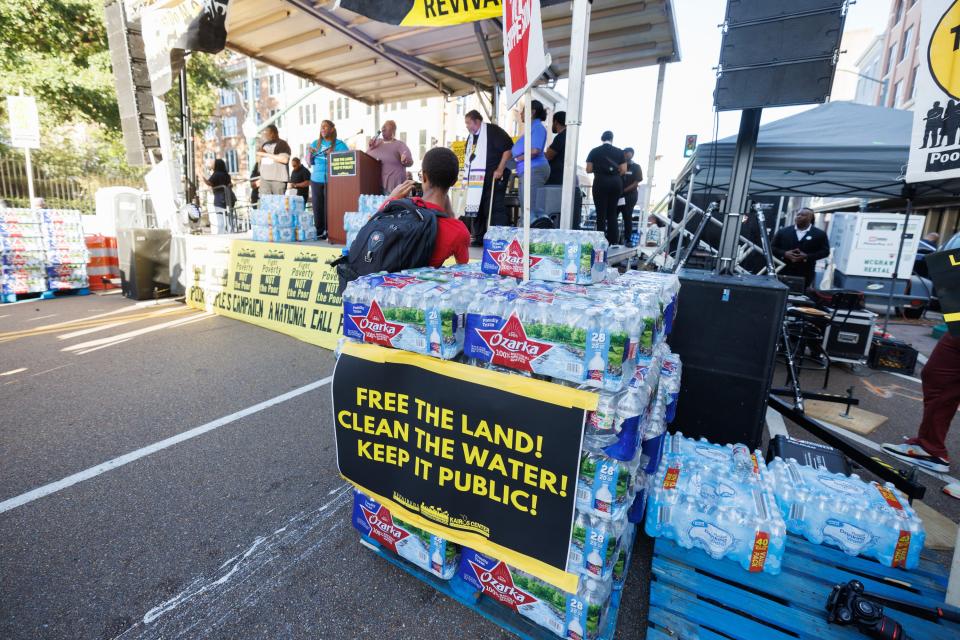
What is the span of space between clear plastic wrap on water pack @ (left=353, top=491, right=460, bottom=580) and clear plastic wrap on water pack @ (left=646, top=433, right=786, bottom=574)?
4.04 ft

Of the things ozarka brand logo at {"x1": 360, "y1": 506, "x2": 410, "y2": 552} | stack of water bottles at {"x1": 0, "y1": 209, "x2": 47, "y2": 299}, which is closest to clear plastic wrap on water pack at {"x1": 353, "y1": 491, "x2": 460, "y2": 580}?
ozarka brand logo at {"x1": 360, "y1": 506, "x2": 410, "y2": 552}

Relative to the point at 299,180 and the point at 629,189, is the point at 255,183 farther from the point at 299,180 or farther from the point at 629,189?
the point at 629,189

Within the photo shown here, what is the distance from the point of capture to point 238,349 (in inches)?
232

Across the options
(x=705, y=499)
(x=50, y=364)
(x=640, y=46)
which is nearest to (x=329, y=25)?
(x=640, y=46)

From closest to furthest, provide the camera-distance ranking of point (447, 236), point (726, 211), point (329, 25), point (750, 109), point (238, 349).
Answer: point (447, 236) → point (750, 109) → point (726, 211) → point (238, 349) → point (329, 25)

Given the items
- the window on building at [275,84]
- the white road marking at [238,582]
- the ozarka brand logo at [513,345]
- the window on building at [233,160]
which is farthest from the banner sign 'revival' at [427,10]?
the window on building at [233,160]

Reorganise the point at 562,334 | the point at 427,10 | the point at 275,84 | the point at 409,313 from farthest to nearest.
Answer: the point at 275,84 → the point at 427,10 → the point at 409,313 → the point at 562,334

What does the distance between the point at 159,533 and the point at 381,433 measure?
5.03 feet

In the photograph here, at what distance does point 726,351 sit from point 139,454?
184 inches

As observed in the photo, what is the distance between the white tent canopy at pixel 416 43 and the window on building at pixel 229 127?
35.2 m

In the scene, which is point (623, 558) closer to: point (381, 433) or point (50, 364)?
point (381, 433)

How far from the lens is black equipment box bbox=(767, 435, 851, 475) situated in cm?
305

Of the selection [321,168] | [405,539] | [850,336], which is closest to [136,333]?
[321,168]

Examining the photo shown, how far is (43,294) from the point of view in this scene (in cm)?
888
